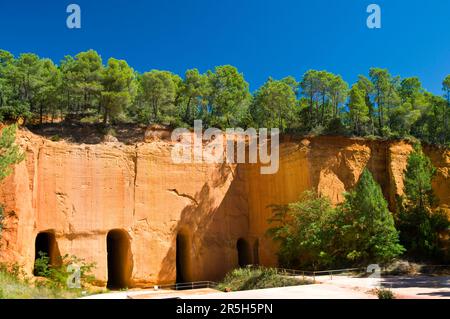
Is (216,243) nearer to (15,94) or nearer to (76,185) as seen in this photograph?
(76,185)

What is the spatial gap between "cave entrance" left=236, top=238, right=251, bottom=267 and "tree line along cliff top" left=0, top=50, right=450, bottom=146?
11.0 m

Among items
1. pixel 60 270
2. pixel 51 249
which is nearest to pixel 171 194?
pixel 51 249

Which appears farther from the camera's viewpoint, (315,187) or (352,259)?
(315,187)

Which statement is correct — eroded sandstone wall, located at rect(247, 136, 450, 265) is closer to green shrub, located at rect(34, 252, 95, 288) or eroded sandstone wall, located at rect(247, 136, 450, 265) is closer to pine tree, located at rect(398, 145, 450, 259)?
pine tree, located at rect(398, 145, 450, 259)

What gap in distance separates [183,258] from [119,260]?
4.45m

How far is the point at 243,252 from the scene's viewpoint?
33.5m

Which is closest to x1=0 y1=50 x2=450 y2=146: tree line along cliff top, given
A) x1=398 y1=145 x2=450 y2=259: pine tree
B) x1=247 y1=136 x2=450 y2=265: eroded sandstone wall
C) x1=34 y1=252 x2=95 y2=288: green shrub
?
x1=247 y1=136 x2=450 y2=265: eroded sandstone wall

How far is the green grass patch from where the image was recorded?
65.0 ft

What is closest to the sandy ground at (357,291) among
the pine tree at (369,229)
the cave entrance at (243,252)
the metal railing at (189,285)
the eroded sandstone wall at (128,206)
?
the pine tree at (369,229)

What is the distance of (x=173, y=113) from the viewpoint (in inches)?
1708

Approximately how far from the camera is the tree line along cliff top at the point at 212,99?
37.6 meters

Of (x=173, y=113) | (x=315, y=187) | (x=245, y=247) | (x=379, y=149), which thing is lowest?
(x=245, y=247)
